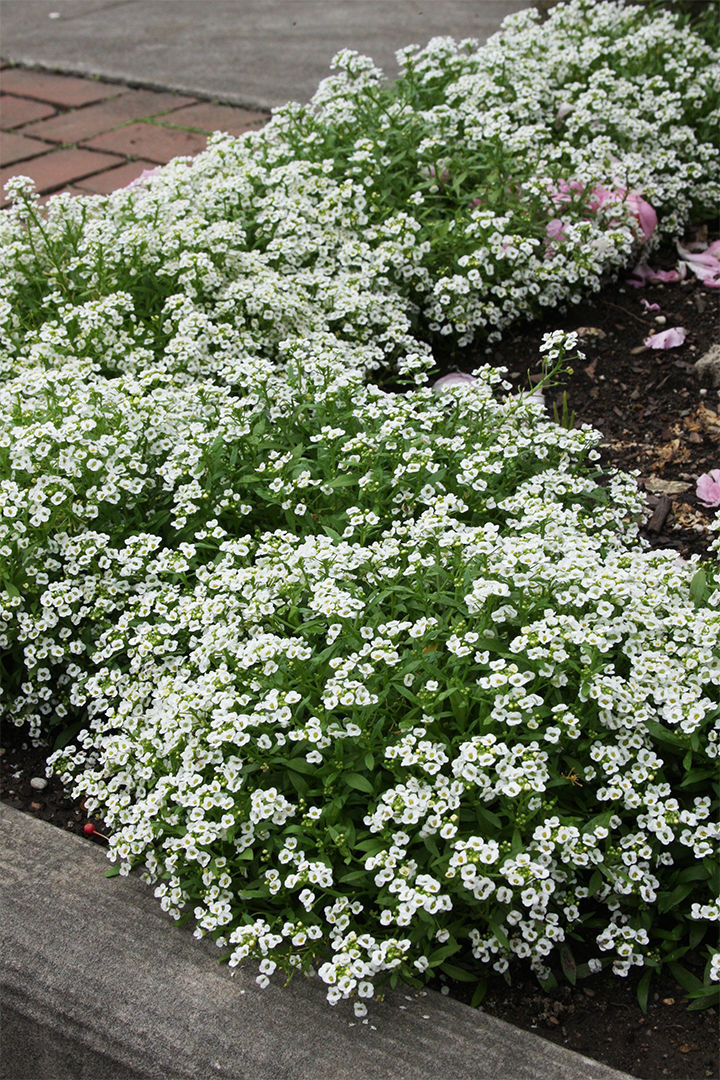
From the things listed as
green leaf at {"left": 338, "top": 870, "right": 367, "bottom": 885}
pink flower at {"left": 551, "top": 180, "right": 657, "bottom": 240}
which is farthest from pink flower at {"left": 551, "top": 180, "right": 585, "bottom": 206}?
green leaf at {"left": 338, "top": 870, "right": 367, "bottom": 885}

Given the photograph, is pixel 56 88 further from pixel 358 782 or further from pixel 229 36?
pixel 358 782

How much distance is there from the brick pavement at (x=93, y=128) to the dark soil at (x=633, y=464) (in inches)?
93.1

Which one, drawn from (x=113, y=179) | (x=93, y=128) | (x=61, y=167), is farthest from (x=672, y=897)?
(x=93, y=128)

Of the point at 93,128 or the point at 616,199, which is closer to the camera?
the point at 616,199

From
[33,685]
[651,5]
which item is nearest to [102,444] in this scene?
[33,685]

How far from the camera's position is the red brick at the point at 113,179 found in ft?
16.1

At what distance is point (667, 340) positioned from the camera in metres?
3.54

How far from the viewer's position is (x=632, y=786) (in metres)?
1.95

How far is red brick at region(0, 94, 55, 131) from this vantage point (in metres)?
5.82

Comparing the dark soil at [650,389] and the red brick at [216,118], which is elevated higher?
the red brick at [216,118]

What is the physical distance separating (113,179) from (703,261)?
2.60 meters

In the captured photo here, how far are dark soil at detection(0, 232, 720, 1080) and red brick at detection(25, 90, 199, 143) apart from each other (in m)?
3.00

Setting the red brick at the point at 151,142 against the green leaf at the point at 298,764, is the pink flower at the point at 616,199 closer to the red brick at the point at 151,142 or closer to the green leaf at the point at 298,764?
the red brick at the point at 151,142

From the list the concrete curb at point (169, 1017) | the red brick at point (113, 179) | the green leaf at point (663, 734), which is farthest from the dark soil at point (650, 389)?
the red brick at point (113, 179)
